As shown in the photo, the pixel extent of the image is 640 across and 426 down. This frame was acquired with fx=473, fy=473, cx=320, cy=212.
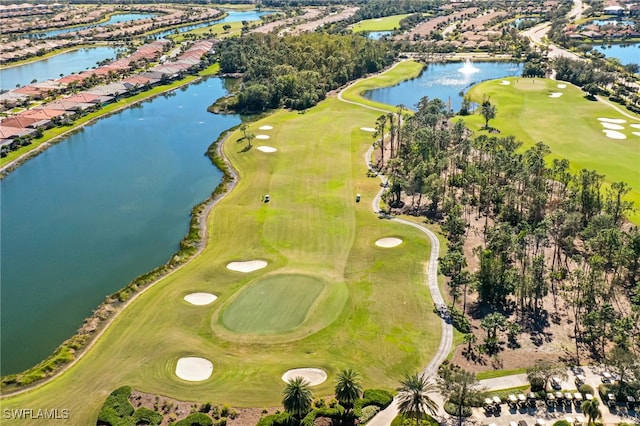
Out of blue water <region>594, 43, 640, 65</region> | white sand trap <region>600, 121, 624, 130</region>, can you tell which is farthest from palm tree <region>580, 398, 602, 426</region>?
blue water <region>594, 43, 640, 65</region>

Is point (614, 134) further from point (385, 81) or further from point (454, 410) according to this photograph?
point (454, 410)

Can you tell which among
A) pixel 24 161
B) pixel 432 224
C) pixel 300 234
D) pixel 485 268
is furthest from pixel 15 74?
pixel 485 268

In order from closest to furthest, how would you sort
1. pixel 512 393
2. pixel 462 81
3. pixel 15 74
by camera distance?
pixel 512 393
pixel 462 81
pixel 15 74

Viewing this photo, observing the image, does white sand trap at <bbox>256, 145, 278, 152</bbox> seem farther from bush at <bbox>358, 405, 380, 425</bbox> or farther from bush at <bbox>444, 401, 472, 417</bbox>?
bush at <bbox>444, 401, 472, 417</bbox>

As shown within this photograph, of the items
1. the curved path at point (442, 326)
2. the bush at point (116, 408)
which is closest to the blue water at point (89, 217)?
the bush at point (116, 408)

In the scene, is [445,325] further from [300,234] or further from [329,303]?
[300,234]
